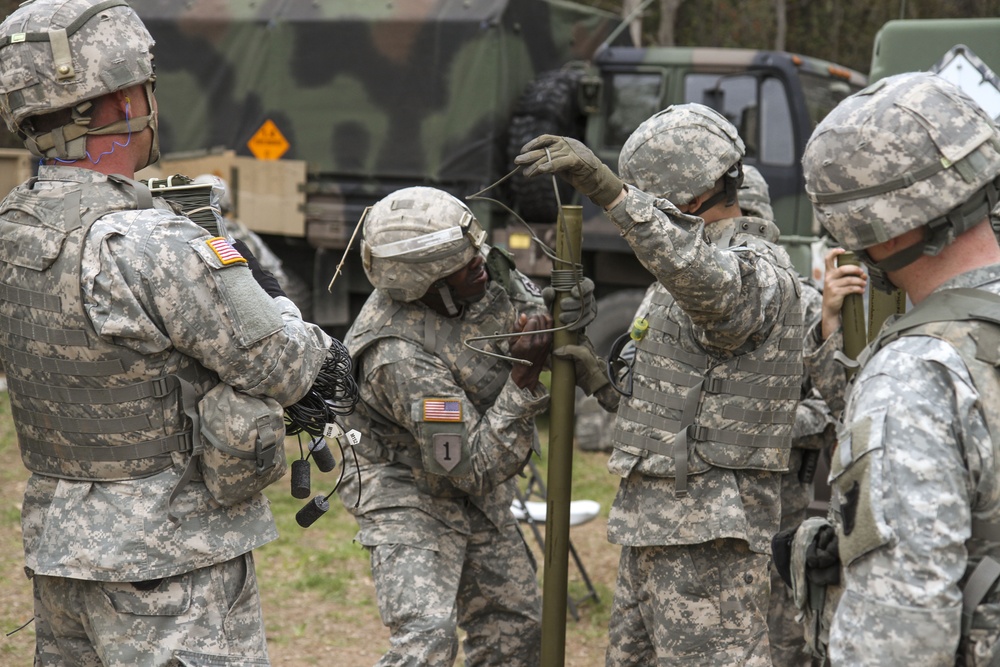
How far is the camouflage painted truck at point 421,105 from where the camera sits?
28.9 feet

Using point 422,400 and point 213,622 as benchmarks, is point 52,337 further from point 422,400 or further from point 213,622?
point 422,400

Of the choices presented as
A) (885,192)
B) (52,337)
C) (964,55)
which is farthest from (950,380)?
(964,55)

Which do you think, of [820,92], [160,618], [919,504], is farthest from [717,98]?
[919,504]

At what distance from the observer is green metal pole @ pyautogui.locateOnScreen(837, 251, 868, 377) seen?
12.9 ft

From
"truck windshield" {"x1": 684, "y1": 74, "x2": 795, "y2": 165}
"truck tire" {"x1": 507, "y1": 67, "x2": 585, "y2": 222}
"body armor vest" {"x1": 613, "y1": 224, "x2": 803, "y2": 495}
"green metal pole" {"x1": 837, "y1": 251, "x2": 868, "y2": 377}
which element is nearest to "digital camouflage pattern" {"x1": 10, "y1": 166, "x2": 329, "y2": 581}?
"body armor vest" {"x1": 613, "y1": 224, "x2": 803, "y2": 495}

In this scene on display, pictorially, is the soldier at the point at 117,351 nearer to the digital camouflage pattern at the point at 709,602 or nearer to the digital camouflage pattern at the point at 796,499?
the digital camouflage pattern at the point at 709,602

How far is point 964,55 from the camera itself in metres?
4.87

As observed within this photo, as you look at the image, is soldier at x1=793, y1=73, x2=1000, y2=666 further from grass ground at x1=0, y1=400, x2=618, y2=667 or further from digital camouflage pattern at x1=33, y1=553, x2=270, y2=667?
grass ground at x1=0, y1=400, x2=618, y2=667

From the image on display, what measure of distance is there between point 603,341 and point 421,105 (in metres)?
2.54

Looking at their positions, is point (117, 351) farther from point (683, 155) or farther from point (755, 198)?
point (755, 198)

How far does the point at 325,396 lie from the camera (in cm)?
329

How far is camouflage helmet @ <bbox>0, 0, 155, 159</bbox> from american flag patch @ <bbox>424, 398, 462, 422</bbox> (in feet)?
4.56

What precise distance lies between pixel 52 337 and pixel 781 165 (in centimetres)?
679

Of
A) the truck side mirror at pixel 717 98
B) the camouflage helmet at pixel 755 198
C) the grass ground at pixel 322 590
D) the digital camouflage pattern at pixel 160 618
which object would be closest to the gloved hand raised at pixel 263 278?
the digital camouflage pattern at pixel 160 618
